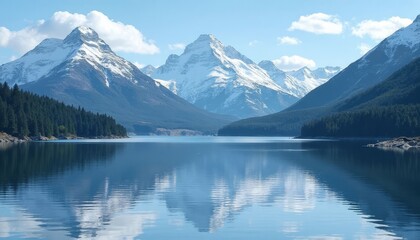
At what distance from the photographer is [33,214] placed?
1929 inches

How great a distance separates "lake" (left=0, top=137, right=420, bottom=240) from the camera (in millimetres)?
43375

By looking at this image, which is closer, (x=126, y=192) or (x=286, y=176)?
(x=126, y=192)

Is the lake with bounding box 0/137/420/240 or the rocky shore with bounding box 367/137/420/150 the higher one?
the rocky shore with bounding box 367/137/420/150

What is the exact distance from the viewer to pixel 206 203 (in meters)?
57.8

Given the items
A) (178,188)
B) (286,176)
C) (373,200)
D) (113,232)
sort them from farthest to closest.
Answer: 1. (286,176)
2. (178,188)
3. (373,200)
4. (113,232)

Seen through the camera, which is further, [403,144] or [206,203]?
[403,144]

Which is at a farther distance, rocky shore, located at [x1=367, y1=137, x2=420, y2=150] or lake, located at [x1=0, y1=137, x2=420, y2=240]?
rocky shore, located at [x1=367, y1=137, x2=420, y2=150]

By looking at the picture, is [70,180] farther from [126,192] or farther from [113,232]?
[113,232]

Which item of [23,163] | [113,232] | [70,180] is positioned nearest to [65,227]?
[113,232]

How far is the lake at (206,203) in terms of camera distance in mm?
43375

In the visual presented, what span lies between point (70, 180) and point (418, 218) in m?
40.9

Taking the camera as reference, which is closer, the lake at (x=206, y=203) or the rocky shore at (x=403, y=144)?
the lake at (x=206, y=203)

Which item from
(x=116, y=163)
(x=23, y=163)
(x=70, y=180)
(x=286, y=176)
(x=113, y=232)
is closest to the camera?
(x=113, y=232)

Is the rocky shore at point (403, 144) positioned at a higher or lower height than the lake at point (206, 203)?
higher
